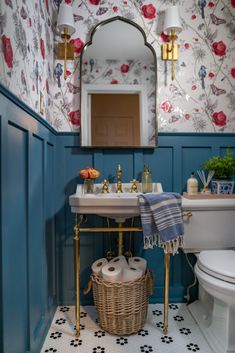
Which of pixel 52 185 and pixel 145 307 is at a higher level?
pixel 52 185

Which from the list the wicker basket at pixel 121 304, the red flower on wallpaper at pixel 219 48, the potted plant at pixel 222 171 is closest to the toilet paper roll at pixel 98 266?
the wicker basket at pixel 121 304

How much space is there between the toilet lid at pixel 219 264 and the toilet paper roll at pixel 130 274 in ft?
1.19

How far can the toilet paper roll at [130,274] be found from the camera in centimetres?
160

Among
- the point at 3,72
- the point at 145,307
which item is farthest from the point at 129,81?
the point at 145,307

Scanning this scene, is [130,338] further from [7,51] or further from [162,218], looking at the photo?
[7,51]

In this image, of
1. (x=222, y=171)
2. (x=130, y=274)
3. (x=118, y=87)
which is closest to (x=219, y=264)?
(x=130, y=274)

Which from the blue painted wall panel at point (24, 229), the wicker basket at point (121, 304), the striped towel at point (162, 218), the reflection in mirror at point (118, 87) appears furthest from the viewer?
the reflection in mirror at point (118, 87)

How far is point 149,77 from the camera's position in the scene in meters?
1.95

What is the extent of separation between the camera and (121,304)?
156cm

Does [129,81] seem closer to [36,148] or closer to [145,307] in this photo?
[36,148]

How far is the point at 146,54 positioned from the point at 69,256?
1.59 metres

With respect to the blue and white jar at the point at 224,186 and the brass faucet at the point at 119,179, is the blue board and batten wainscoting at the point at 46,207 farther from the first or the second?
the blue and white jar at the point at 224,186

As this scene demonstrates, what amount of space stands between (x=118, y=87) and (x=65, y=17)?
58 centimetres

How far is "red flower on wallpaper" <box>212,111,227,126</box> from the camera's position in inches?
79.0
